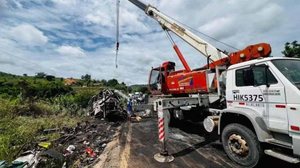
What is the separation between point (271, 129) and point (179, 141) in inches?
151

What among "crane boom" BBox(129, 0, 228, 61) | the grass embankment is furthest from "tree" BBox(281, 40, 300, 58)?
the grass embankment

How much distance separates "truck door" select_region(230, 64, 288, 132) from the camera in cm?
493

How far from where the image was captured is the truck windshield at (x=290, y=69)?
4.92 metres

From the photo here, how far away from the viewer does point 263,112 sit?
5.38 m

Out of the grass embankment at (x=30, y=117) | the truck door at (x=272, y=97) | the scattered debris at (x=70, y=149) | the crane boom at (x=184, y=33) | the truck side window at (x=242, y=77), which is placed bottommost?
the scattered debris at (x=70, y=149)

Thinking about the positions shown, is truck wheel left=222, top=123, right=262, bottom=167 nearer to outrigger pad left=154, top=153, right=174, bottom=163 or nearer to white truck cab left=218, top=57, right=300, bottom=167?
white truck cab left=218, top=57, right=300, bottom=167

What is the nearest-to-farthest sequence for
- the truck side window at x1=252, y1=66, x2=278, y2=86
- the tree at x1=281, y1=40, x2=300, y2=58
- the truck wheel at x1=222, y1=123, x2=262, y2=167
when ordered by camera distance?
the truck side window at x1=252, y1=66, x2=278, y2=86, the truck wheel at x1=222, y1=123, x2=262, y2=167, the tree at x1=281, y1=40, x2=300, y2=58

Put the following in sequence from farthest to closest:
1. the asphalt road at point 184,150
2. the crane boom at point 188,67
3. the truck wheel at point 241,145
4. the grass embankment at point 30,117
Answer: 1. the grass embankment at point 30,117
2. the crane boom at point 188,67
3. the asphalt road at point 184,150
4. the truck wheel at point 241,145

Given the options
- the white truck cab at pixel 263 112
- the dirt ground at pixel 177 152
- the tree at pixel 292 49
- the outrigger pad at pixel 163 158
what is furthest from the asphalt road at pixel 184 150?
the tree at pixel 292 49

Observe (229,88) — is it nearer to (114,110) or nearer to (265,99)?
(265,99)

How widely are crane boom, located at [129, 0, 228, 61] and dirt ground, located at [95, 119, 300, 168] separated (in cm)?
337

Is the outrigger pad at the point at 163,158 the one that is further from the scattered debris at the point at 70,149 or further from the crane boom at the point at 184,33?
the crane boom at the point at 184,33

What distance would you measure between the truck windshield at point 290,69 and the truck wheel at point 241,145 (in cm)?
152

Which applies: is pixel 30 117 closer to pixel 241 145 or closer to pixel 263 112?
pixel 241 145
